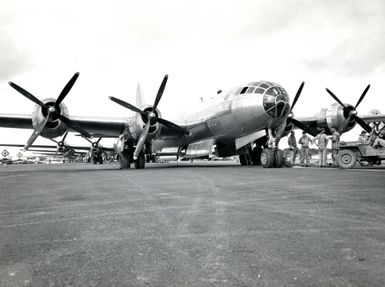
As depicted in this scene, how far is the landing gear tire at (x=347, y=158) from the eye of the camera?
43.6 feet

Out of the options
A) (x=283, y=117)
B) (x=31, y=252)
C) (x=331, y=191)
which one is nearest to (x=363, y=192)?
(x=331, y=191)

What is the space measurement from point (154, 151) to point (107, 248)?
20890mm

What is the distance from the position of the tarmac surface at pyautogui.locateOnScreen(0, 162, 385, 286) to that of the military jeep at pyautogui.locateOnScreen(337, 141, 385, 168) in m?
7.92

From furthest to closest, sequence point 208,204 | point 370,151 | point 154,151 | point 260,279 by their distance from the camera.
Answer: point 154,151
point 370,151
point 208,204
point 260,279

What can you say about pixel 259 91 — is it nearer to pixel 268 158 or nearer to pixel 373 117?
pixel 268 158

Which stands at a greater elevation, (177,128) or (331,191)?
(177,128)

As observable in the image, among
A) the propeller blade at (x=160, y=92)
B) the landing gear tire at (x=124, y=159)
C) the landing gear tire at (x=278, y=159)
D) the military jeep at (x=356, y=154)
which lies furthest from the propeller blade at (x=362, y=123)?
the landing gear tire at (x=124, y=159)

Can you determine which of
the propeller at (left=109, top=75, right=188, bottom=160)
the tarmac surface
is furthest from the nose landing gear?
the tarmac surface

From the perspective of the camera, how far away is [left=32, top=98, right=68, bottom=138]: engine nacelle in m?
15.5

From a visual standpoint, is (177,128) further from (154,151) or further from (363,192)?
(363,192)

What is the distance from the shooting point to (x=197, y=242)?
305 centimetres

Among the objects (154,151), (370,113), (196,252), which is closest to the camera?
(196,252)

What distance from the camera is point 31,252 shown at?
9.23 ft

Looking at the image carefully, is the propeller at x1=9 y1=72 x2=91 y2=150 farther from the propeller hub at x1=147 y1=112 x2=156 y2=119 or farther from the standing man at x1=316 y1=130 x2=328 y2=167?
the standing man at x1=316 y1=130 x2=328 y2=167
